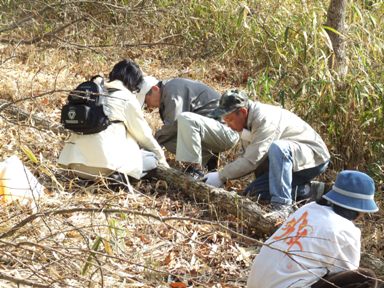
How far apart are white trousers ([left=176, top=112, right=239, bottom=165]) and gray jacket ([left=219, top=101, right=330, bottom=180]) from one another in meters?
0.45

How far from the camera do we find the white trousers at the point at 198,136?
6.20 m

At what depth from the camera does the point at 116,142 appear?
5.82 metres

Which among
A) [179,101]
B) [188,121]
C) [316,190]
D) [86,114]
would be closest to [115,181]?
[86,114]

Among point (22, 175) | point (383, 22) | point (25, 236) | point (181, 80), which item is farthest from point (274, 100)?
point (25, 236)

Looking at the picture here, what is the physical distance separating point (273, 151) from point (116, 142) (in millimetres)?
1228

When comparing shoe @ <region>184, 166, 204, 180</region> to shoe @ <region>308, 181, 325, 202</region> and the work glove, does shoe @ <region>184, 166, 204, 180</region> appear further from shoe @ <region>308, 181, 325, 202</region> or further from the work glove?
shoe @ <region>308, 181, 325, 202</region>

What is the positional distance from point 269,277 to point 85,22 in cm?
666

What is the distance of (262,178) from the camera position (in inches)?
227

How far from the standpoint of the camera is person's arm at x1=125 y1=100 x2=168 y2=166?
19.4 feet

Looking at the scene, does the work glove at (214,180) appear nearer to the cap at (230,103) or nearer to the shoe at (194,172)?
the shoe at (194,172)

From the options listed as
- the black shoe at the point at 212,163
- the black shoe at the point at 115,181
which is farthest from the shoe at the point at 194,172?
the black shoe at the point at 115,181

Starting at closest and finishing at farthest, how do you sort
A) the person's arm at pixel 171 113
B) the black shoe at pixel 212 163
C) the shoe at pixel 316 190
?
the shoe at pixel 316 190 → the person's arm at pixel 171 113 → the black shoe at pixel 212 163

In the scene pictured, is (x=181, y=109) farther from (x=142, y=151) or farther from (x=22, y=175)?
(x=22, y=175)

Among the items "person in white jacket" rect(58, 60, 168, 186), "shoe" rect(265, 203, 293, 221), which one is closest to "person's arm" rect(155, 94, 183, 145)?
"person in white jacket" rect(58, 60, 168, 186)
